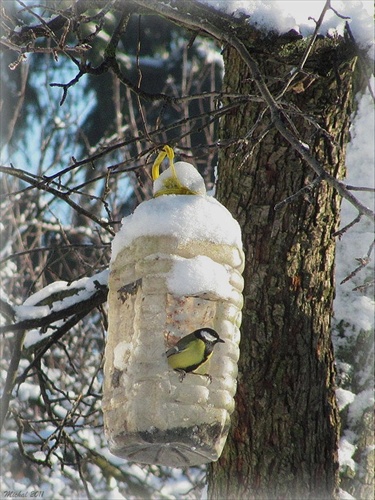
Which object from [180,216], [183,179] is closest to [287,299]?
[183,179]

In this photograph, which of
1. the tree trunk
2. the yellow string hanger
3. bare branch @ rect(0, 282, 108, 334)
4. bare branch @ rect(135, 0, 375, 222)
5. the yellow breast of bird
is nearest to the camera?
bare branch @ rect(135, 0, 375, 222)

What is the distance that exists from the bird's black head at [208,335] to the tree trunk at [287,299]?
0.92 metres

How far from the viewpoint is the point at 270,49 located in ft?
10.9

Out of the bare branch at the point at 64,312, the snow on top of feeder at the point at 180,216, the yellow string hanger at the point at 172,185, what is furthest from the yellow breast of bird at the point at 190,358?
the bare branch at the point at 64,312

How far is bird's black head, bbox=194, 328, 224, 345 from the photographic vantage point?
7.57ft

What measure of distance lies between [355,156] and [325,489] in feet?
8.65

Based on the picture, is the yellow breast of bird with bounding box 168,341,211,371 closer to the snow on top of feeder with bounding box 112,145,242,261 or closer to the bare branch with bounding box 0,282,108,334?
the snow on top of feeder with bounding box 112,145,242,261

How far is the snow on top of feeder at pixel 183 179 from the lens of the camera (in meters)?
2.69

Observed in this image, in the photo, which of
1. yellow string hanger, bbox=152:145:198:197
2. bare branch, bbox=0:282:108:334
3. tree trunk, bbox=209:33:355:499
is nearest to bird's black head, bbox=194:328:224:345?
yellow string hanger, bbox=152:145:198:197

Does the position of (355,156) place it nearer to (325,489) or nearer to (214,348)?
(325,489)

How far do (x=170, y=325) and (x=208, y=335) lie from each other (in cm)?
14

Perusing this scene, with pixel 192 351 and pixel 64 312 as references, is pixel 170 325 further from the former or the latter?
pixel 64 312

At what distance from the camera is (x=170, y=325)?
2.39 m

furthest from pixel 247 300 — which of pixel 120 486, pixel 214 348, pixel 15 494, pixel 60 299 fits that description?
pixel 120 486
